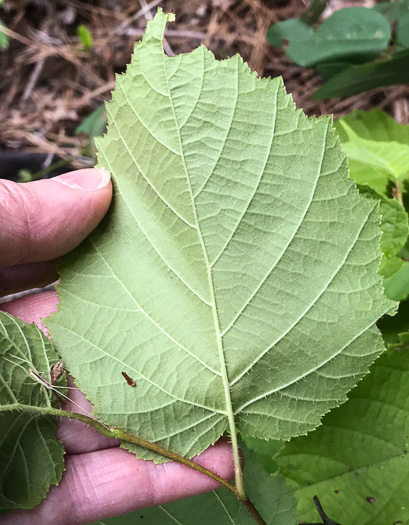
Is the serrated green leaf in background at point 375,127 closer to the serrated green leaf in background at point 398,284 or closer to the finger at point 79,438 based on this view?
the serrated green leaf in background at point 398,284

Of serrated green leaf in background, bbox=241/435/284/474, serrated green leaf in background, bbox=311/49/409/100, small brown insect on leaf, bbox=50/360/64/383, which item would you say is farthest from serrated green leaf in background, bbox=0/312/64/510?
serrated green leaf in background, bbox=311/49/409/100

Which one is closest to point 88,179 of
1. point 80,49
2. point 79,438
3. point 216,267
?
point 216,267

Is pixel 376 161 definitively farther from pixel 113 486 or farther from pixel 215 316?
pixel 113 486

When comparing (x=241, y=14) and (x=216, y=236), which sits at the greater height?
(x=241, y=14)

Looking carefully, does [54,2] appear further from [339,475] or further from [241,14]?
[339,475]

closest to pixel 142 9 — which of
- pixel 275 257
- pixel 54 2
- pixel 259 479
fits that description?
pixel 54 2

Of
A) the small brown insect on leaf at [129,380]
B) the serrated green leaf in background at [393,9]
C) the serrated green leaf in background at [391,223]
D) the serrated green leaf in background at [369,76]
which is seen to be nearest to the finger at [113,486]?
the small brown insect on leaf at [129,380]

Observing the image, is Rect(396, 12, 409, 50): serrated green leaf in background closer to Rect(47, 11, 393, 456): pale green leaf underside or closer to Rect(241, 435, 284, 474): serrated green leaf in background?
Rect(47, 11, 393, 456): pale green leaf underside
